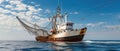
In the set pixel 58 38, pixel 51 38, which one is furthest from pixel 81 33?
pixel 51 38

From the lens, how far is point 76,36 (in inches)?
3497

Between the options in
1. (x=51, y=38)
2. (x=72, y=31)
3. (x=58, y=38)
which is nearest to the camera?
(x=72, y=31)

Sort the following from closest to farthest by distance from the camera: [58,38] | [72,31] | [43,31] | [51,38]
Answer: [72,31]
[58,38]
[51,38]
[43,31]

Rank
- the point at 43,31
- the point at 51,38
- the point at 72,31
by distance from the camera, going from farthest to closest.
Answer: the point at 43,31 → the point at 51,38 → the point at 72,31

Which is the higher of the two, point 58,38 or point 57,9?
point 57,9

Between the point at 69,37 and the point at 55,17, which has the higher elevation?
the point at 55,17

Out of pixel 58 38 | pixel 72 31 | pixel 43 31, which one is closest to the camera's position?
pixel 72 31

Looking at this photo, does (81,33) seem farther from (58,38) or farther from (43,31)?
(43,31)

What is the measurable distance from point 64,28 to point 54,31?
20813 millimetres

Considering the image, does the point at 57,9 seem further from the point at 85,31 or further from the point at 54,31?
the point at 85,31

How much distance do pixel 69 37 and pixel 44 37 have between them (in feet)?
96.6

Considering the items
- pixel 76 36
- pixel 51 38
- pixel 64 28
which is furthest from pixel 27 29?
pixel 76 36

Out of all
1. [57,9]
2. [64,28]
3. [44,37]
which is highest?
[57,9]

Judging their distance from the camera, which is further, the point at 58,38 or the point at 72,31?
the point at 58,38
